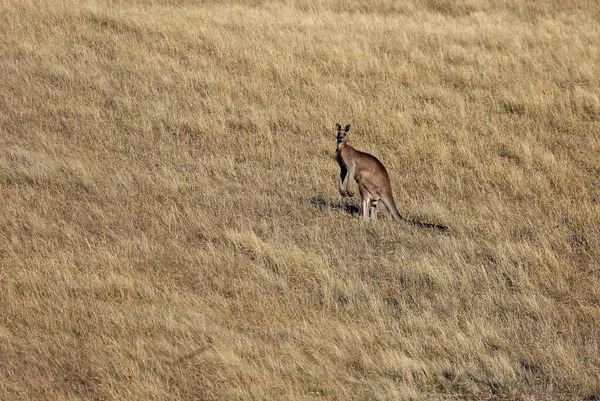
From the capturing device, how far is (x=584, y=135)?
12.0 metres

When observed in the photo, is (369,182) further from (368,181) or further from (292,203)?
(292,203)

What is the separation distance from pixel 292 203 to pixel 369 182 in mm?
1083

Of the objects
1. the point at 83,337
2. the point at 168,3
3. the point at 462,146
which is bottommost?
the point at 83,337

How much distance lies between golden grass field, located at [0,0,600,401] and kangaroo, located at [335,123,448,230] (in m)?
0.20

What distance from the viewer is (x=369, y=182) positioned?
8641mm

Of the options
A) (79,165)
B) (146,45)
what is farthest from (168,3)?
(79,165)

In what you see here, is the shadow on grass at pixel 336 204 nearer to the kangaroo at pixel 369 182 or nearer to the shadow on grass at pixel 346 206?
the shadow on grass at pixel 346 206

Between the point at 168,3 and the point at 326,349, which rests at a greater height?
the point at 168,3

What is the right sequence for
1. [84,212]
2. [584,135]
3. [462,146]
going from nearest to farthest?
[84,212], [462,146], [584,135]

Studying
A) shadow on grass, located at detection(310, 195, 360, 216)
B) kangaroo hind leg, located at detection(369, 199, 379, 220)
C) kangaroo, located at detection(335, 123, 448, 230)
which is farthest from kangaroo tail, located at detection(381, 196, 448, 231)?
shadow on grass, located at detection(310, 195, 360, 216)

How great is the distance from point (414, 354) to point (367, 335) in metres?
0.39

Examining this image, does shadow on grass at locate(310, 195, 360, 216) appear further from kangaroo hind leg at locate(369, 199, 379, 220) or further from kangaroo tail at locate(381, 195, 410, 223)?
kangaroo tail at locate(381, 195, 410, 223)

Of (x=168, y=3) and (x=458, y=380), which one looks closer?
(x=458, y=380)

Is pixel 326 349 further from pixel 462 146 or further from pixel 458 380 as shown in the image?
pixel 462 146
